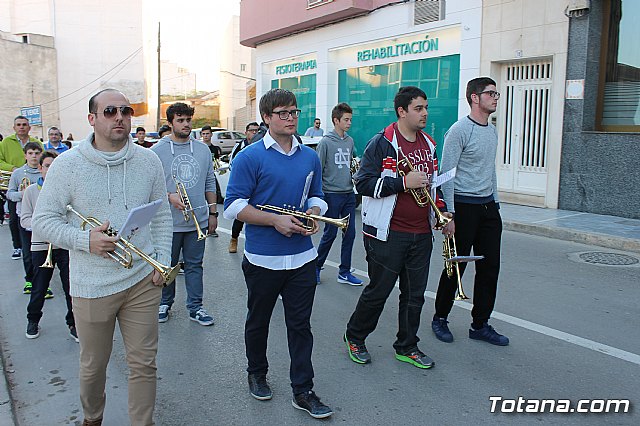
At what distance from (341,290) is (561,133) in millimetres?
7224

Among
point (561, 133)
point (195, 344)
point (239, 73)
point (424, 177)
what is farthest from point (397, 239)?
point (239, 73)

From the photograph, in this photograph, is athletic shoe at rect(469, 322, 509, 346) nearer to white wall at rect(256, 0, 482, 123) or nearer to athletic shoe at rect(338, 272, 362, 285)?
athletic shoe at rect(338, 272, 362, 285)

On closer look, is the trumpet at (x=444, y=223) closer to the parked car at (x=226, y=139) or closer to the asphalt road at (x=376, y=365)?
the asphalt road at (x=376, y=365)

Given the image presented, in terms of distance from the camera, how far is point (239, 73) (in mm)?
57438

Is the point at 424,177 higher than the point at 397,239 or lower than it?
higher

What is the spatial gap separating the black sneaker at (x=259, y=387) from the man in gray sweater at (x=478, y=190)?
5.85 feet

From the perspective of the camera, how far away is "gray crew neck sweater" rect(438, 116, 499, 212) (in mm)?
4879

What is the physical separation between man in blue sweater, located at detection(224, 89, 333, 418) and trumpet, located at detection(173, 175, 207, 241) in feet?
6.17

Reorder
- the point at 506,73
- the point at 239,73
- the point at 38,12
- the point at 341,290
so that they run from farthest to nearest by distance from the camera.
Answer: the point at 239,73 < the point at 38,12 < the point at 506,73 < the point at 341,290

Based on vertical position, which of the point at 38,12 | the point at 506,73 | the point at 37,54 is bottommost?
the point at 506,73

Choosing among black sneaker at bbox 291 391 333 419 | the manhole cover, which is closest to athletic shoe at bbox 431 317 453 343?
black sneaker at bbox 291 391 333 419

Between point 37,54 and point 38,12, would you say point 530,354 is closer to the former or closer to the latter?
point 37,54

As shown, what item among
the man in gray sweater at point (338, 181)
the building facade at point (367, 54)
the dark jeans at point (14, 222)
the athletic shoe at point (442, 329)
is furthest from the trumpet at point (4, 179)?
the building facade at point (367, 54)

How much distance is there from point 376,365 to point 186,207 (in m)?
2.32
